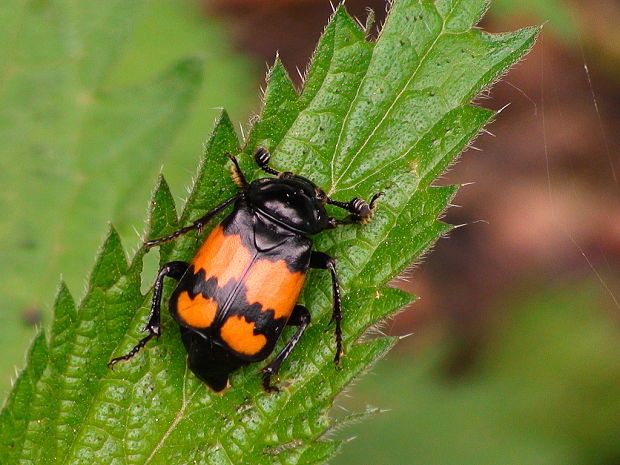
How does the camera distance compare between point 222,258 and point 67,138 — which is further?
point 67,138

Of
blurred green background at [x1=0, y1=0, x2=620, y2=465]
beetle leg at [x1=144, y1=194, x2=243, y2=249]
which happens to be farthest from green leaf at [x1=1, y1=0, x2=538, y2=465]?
blurred green background at [x1=0, y1=0, x2=620, y2=465]

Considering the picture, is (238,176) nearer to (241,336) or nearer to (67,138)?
(241,336)

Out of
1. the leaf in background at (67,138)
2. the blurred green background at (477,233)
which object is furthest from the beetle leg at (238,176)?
the leaf in background at (67,138)

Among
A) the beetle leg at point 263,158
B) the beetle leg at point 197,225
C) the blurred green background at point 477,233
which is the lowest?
the blurred green background at point 477,233

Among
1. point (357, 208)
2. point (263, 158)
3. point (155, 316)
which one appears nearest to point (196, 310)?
point (155, 316)

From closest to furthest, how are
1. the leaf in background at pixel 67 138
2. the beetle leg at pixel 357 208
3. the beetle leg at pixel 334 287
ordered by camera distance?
1. the beetle leg at pixel 334 287
2. the beetle leg at pixel 357 208
3. the leaf in background at pixel 67 138

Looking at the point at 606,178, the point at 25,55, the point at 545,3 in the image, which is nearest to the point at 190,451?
the point at 25,55

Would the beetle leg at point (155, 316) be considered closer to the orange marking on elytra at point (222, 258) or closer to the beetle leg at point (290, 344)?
the orange marking on elytra at point (222, 258)
